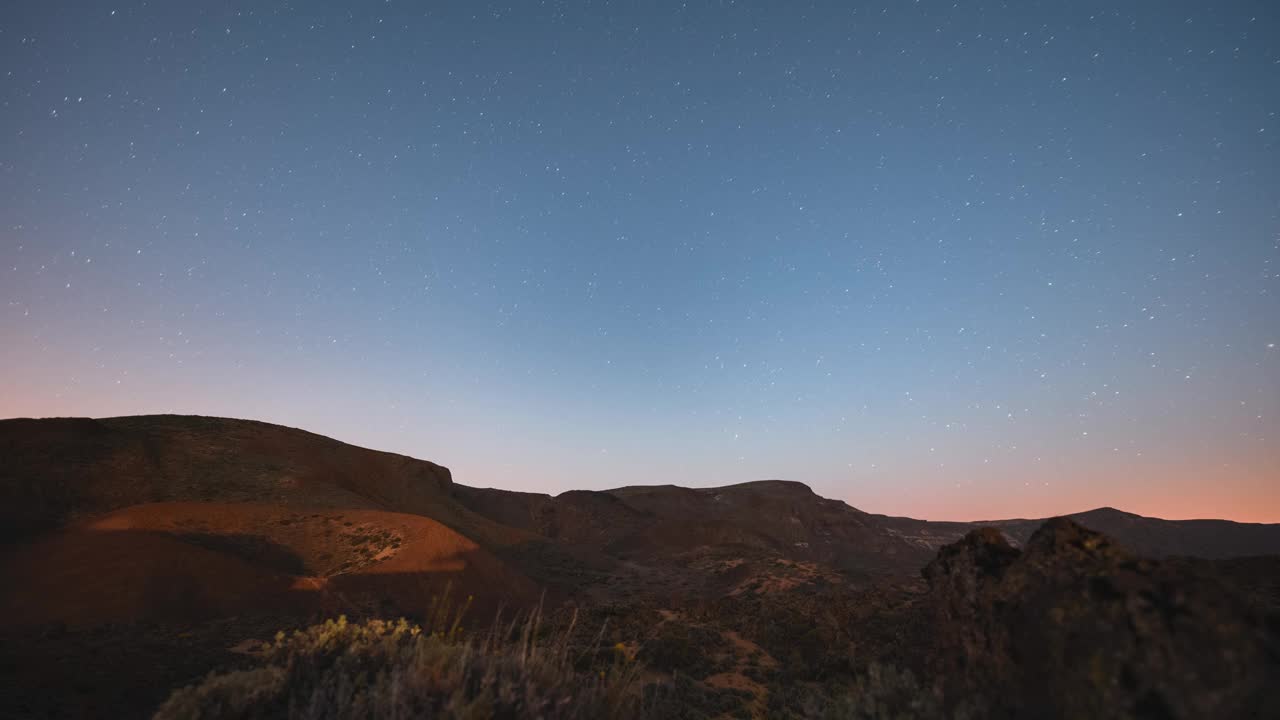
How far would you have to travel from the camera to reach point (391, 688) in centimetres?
431

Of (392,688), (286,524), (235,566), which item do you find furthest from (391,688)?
(286,524)

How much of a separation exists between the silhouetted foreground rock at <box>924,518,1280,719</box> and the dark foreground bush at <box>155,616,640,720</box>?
303 centimetres

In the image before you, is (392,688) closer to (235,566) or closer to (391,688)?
(391,688)

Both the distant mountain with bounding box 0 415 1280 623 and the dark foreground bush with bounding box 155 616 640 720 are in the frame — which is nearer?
the dark foreground bush with bounding box 155 616 640 720

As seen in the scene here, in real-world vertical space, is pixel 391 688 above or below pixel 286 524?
above

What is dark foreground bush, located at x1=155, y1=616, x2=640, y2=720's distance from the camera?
13.8 feet

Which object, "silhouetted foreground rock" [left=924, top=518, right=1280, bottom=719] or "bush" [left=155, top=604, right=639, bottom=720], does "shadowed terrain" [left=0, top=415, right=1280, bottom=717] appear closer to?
"silhouetted foreground rock" [left=924, top=518, right=1280, bottom=719]

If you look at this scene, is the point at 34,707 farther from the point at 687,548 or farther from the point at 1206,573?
the point at 687,548

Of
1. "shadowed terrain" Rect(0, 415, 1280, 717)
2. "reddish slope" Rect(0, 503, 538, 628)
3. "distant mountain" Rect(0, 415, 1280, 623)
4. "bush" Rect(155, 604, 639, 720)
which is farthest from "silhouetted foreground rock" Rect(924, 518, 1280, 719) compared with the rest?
"reddish slope" Rect(0, 503, 538, 628)

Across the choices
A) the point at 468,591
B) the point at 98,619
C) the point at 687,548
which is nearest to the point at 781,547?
the point at 687,548

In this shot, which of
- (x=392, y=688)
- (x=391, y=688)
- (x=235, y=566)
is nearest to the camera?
(x=392, y=688)

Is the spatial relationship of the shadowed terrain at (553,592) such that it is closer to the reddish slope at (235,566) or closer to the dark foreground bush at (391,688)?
the reddish slope at (235,566)

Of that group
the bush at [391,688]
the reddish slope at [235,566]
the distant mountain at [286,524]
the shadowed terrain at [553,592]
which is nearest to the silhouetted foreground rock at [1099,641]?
the shadowed terrain at [553,592]

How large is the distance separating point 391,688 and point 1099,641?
504cm
